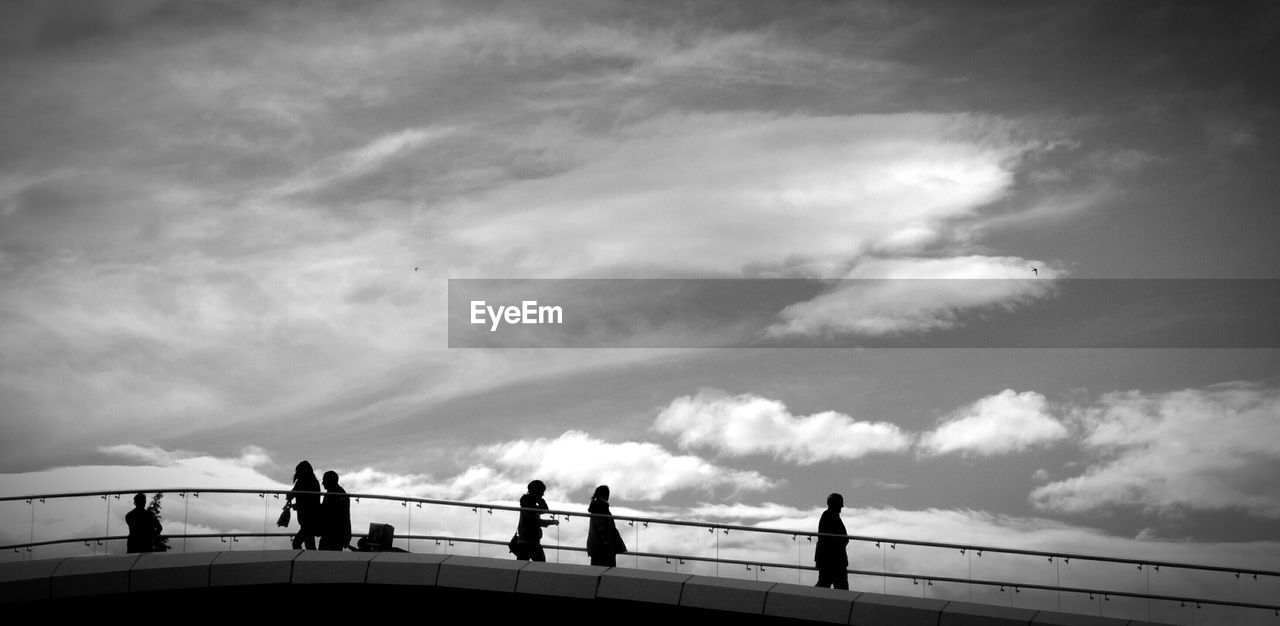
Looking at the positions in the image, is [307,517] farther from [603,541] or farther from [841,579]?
[841,579]

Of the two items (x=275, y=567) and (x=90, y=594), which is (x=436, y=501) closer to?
(x=275, y=567)

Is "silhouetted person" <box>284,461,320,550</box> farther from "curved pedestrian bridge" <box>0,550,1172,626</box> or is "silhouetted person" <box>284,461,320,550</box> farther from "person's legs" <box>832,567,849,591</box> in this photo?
"person's legs" <box>832,567,849,591</box>

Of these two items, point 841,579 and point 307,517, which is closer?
point 841,579

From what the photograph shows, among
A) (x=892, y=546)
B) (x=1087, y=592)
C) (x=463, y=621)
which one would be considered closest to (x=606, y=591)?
(x=463, y=621)

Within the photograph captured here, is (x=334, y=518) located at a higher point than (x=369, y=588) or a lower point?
higher

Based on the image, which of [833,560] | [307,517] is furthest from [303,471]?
[833,560]

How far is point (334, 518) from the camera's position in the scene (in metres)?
21.9

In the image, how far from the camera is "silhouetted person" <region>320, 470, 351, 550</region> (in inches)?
860

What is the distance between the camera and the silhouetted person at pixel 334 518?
21.8 meters

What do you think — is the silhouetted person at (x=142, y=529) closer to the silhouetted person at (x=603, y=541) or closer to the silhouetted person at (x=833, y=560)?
the silhouetted person at (x=603, y=541)

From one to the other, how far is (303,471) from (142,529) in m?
2.45

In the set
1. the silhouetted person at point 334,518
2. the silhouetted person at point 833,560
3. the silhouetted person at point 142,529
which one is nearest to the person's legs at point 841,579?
the silhouetted person at point 833,560

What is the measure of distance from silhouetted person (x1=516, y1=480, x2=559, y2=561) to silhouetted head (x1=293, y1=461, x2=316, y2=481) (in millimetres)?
3250

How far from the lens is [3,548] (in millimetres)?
21406
